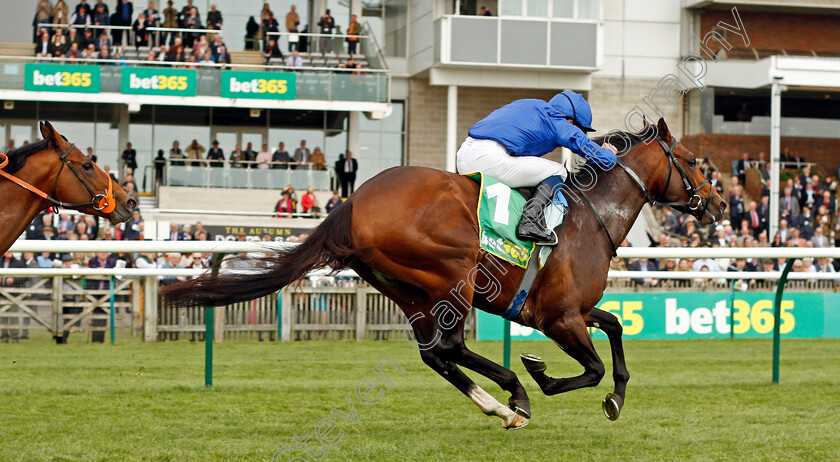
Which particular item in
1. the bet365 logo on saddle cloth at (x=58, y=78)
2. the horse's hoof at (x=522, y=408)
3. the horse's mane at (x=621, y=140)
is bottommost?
the horse's hoof at (x=522, y=408)

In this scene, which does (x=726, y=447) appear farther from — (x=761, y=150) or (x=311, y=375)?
(x=761, y=150)

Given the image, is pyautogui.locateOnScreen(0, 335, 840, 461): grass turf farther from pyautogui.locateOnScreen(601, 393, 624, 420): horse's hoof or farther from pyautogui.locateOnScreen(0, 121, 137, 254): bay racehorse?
pyautogui.locateOnScreen(0, 121, 137, 254): bay racehorse

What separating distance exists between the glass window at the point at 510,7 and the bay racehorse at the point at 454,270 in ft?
58.8

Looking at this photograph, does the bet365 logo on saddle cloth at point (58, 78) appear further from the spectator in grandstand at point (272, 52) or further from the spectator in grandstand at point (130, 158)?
the spectator in grandstand at point (272, 52)

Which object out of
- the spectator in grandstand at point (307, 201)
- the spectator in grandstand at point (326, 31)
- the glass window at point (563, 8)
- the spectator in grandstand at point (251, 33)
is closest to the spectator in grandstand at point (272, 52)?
the spectator in grandstand at point (251, 33)

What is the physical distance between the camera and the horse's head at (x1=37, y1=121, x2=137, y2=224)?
497cm

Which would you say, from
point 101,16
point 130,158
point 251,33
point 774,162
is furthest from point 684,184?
point 251,33

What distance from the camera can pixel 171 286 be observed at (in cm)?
446

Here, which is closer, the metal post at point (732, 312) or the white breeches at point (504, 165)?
the white breeches at point (504, 165)

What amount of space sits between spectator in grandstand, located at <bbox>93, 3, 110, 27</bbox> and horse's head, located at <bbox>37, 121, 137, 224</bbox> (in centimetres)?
1735

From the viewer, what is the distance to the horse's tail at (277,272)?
4.32 meters

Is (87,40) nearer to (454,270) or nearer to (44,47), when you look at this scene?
(44,47)

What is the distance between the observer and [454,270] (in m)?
4.41

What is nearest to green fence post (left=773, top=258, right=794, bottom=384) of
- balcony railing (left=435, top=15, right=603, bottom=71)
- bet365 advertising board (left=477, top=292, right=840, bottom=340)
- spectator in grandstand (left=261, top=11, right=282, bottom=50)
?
bet365 advertising board (left=477, top=292, right=840, bottom=340)
